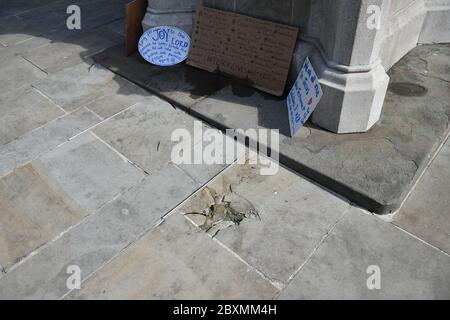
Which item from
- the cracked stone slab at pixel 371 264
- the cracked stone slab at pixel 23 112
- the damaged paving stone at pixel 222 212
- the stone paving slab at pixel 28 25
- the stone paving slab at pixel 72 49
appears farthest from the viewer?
the stone paving slab at pixel 28 25

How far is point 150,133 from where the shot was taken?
3967mm

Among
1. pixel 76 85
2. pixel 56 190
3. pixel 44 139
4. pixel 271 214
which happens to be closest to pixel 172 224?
pixel 271 214

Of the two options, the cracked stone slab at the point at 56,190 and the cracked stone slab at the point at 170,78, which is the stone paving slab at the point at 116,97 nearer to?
the cracked stone slab at the point at 170,78

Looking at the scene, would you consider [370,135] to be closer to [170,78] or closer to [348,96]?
[348,96]

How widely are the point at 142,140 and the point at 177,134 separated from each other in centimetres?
36

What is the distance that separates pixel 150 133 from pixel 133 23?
1.95m

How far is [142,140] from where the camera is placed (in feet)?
12.7

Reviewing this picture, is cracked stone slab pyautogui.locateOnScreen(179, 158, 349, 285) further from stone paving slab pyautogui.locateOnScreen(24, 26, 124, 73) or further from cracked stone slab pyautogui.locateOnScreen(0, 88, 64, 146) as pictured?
stone paving slab pyautogui.locateOnScreen(24, 26, 124, 73)

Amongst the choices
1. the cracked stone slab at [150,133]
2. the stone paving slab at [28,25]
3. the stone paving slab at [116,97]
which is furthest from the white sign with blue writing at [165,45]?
the stone paving slab at [28,25]

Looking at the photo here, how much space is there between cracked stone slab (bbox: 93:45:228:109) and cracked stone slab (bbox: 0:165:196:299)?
1.23m

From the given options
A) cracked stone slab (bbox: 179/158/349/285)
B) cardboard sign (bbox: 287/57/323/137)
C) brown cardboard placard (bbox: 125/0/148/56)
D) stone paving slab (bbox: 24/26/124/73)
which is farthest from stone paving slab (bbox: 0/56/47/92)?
cardboard sign (bbox: 287/57/323/137)

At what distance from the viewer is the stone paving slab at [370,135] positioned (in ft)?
10.6

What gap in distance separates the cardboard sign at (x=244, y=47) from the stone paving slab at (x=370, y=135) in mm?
182

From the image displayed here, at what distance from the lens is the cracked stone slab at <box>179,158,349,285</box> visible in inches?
111
